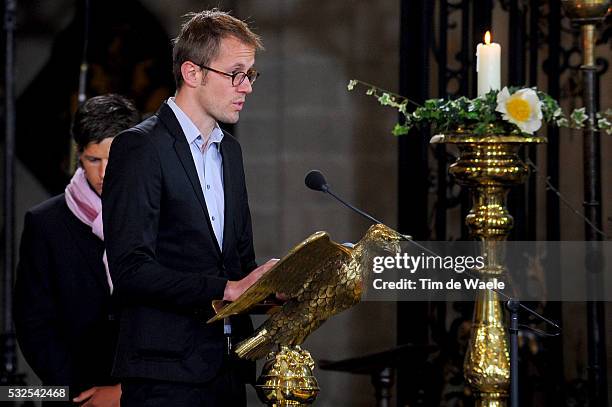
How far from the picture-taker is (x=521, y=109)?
2943 mm

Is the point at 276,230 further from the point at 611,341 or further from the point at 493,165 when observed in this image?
the point at 493,165

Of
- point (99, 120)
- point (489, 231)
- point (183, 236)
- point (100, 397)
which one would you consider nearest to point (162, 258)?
point (183, 236)

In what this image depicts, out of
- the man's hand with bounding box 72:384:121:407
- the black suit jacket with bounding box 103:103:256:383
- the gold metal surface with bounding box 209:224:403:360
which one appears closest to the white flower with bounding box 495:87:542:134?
the gold metal surface with bounding box 209:224:403:360

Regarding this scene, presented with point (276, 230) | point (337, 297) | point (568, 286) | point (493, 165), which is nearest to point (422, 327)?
point (568, 286)

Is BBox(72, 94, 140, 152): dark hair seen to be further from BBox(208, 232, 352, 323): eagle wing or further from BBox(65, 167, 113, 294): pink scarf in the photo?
BBox(208, 232, 352, 323): eagle wing

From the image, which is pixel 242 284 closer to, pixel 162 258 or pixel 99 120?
pixel 162 258

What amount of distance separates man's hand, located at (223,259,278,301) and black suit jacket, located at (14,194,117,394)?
75cm

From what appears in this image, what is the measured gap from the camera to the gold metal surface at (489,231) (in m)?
2.96

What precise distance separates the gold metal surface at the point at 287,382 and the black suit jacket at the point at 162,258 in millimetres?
137

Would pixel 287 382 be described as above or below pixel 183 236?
below

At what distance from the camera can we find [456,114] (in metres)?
3.01

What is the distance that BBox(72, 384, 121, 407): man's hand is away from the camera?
112 inches

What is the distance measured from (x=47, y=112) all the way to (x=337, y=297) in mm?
3088

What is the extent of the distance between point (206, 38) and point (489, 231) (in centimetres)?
94
